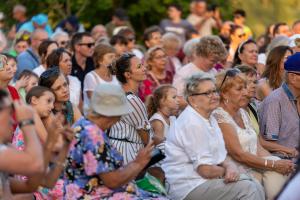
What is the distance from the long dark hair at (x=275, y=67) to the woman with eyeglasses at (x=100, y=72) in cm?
203

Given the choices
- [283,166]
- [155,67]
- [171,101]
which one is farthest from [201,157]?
[155,67]

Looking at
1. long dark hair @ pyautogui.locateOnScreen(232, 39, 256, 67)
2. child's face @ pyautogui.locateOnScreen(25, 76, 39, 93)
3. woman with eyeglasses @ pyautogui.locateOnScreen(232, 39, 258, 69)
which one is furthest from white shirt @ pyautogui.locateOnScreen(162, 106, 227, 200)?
long dark hair @ pyautogui.locateOnScreen(232, 39, 256, 67)

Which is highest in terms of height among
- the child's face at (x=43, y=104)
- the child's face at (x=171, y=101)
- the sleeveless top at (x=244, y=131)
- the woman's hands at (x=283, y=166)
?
the child's face at (x=43, y=104)

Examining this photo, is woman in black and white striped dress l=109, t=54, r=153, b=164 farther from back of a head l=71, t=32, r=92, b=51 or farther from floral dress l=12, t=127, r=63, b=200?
back of a head l=71, t=32, r=92, b=51

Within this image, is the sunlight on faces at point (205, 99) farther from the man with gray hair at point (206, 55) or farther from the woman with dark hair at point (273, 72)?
the man with gray hair at point (206, 55)

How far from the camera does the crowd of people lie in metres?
6.58

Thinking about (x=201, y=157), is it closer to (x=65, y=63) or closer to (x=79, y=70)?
(x=65, y=63)

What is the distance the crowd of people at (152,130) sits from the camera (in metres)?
6.58

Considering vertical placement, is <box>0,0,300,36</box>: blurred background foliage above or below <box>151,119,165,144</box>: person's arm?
above

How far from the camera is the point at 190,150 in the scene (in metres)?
8.38

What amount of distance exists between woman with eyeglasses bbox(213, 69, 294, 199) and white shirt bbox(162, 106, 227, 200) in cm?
43

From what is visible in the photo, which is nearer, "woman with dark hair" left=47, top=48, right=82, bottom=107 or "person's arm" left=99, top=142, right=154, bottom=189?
"person's arm" left=99, top=142, right=154, bottom=189

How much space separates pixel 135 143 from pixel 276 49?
10.3ft

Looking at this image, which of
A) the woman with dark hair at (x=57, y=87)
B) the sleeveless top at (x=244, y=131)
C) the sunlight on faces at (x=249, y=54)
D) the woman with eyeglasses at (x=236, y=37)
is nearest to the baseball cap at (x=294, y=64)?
the sleeveless top at (x=244, y=131)
